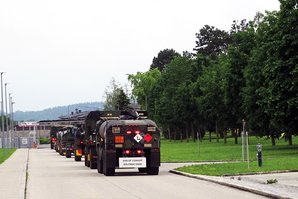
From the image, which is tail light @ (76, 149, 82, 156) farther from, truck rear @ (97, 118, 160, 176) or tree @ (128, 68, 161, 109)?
tree @ (128, 68, 161, 109)

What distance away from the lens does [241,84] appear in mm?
74750

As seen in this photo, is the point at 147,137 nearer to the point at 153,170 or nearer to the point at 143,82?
the point at 153,170

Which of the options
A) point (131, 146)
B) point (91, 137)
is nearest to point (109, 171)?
point (131, 146)

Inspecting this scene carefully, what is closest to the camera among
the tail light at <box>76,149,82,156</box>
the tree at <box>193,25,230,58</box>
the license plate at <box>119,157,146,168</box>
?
the license plate at <box>119,157,146,168</box>

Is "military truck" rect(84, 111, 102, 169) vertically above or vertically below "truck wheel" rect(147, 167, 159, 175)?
above

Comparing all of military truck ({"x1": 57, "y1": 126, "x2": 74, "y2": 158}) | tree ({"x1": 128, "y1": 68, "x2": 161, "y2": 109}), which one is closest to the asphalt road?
military truck ({"x1": 57, "y1": 126, "x2": 74, "y2": 158})

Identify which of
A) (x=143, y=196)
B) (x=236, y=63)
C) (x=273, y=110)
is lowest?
(x=143, y=196)

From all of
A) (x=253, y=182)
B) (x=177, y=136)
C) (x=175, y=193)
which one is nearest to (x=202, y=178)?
(x=253, y=182)

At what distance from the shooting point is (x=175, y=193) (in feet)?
72.6

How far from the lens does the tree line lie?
51531 mm

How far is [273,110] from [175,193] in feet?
102

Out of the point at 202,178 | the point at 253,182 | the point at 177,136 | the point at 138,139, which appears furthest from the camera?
the point at 177,136

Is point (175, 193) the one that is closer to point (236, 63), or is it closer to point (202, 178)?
point (202, 178)

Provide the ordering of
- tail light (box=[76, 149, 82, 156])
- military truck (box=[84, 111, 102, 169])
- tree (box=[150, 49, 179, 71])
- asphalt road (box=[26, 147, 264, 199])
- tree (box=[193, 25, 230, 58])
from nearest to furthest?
→ 1. asphalt road (box=[26, 147, 264, 199])
2. military truck (box=[84, 111, 102, 169])
3. tail light (box=[76, 149, 82, 156])
4. tree (box=[193, 25, 230, 58])
5. tree (box=[150, 49, 179, 71])
